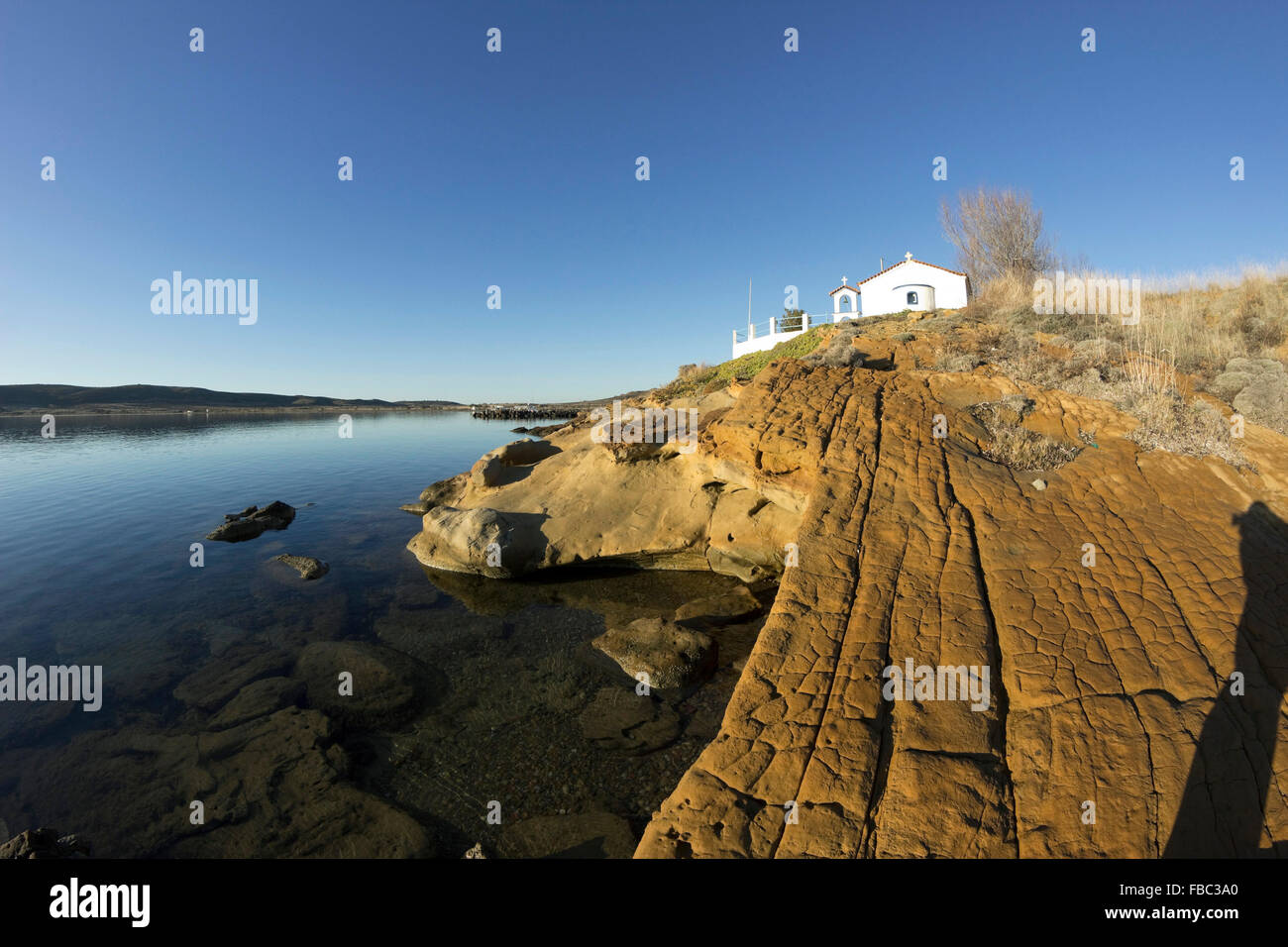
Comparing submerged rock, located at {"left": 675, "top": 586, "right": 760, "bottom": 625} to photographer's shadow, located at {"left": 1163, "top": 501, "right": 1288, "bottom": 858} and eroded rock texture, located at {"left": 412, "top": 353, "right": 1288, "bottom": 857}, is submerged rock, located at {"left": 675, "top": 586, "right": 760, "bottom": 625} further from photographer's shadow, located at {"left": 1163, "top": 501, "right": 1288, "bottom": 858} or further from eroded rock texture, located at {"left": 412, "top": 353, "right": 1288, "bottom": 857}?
photographer's shadow, located at {"left": 1163, "top": 501, "right": 1288, "bottom": 858}

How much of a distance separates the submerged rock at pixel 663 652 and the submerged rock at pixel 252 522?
15.3m

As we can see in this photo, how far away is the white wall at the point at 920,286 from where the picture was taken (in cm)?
3419

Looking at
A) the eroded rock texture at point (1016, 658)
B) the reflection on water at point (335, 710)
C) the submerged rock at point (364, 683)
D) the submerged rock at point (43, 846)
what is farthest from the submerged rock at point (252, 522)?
the eroded rock texture at point (1016, 658)

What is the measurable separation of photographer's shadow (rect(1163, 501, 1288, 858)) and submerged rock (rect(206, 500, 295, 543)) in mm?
22004

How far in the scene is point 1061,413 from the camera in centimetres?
913

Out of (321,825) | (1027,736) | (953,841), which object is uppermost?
(1027,736)

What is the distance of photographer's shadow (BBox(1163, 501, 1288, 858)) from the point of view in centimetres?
361

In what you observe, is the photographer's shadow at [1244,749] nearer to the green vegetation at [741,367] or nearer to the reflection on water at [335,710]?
the reflection on water at [335,710]

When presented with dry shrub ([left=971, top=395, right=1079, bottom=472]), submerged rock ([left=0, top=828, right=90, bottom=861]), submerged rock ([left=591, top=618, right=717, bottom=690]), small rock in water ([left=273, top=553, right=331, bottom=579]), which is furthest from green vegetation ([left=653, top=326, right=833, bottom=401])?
submerged rock ([left=0, top=828, right=90, bottom=861])

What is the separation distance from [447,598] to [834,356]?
39.5ft

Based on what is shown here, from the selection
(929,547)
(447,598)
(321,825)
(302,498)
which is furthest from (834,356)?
(302,498)

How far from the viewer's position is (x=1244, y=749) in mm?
4043
